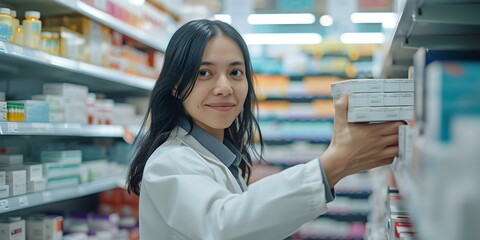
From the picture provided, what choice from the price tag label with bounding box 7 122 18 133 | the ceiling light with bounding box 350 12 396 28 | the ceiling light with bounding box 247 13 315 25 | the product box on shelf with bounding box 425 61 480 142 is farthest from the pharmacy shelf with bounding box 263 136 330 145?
the product box on shelf with bounding box 425 61 480 142

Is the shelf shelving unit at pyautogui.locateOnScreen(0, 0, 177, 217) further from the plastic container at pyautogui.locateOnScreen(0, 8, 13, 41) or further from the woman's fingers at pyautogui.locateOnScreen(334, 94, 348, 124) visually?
the woman's fingers at pyautogui.locateOnScreen(334, 94, 348, 124)

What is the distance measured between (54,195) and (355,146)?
6.68 ft

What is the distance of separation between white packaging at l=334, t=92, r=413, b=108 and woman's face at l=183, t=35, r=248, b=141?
53 cm

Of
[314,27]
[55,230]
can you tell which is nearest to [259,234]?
[55,230]

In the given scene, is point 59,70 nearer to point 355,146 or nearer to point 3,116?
point 3,116

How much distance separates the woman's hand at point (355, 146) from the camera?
50.6 inches

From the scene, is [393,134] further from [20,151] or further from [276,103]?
[276,103]

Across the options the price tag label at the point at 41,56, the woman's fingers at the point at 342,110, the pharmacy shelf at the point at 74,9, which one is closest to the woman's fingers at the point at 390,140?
the woman's fingers at the point at 342,110

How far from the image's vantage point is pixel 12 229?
256 centimetres

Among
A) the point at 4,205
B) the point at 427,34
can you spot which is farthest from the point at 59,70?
the point at 427,34

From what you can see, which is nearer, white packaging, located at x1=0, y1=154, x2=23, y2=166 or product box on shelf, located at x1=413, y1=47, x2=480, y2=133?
product box on shelf, located at x1=413, y1=47, x2=480, y2=133

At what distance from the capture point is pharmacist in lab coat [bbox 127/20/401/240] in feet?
4.16

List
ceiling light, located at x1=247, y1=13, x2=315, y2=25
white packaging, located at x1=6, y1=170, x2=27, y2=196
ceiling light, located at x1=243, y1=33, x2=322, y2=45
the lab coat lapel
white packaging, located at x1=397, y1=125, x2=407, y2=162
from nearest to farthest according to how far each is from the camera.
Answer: white packaging, located at x1=397, y1=125, x2=407, y2=162
the lab coat lapel
white packaging, located at x1=6, y1=170, x2=27, y2=196
ceiling light, located at x1=243, y1=33, x2=322, y2=45
ceiling light, located at x1=247, y1=13, x2=315, y2=25

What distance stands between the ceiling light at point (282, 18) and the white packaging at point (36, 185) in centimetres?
781
